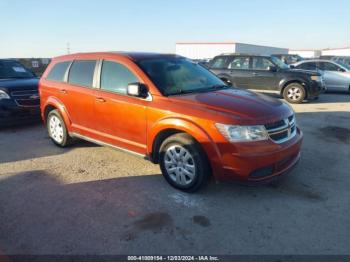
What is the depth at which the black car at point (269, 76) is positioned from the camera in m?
11.1

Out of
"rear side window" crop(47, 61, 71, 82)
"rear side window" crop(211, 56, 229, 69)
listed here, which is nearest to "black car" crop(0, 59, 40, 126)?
"rear side window" crop(47, 61, 71, 82)

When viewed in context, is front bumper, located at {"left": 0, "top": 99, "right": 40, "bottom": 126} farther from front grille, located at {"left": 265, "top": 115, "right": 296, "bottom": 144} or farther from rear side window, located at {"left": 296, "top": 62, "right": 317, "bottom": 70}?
rear side window, located at {"left": 296, "top": 62, "right": 317, "bottom": 70}

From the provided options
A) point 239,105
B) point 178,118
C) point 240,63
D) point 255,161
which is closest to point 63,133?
point 178,118

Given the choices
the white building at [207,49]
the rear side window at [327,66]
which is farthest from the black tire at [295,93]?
the white building at [207,49]

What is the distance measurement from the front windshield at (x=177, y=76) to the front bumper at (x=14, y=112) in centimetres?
428

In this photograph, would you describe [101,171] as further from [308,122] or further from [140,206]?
[308,122]

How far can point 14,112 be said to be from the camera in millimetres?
7395

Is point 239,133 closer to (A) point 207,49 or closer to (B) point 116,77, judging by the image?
(B) point 116,77

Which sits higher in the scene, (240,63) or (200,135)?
(240,63)

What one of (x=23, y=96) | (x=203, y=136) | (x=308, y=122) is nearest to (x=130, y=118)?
(x=203, y=136)

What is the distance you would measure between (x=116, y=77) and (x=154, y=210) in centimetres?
212

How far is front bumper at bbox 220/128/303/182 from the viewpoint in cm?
352

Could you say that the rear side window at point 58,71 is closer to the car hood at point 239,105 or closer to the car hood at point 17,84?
the car hood at point 17,84

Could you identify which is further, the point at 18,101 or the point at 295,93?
the point at 295,93
